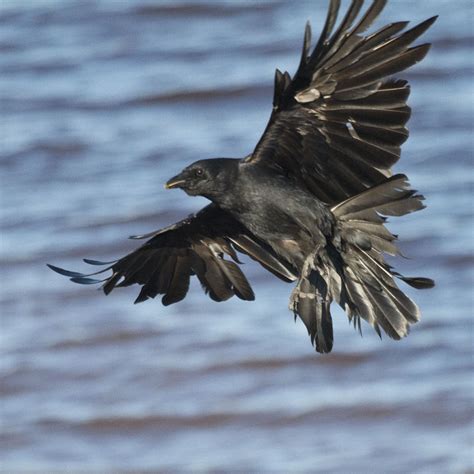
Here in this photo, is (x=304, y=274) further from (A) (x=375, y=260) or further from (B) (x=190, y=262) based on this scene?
(B) (x=190, y=262)

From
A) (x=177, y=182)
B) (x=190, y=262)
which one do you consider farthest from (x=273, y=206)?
(x=190, y=262)

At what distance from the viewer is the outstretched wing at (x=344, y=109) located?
208 inches

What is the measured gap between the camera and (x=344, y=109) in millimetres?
5480

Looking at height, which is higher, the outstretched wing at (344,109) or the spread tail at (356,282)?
the outstretched wing at (344,109)

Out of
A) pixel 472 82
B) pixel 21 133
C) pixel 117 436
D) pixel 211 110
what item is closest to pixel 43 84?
pixel 21 133

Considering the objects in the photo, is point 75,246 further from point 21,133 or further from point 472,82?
point 472,82

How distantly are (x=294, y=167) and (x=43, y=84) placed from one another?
31.6ft

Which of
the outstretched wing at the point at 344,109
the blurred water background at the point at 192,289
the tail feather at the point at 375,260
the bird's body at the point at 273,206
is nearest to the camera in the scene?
the outstretched wing at the point at 344,109

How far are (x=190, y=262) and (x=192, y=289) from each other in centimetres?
493

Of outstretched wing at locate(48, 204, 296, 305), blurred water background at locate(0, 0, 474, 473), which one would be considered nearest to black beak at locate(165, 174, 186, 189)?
outstretched wing at locate(48, 204, 296, 305)

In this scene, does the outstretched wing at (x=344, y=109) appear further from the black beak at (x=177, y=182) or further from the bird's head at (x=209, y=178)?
the black beak at (x=177, y=182)

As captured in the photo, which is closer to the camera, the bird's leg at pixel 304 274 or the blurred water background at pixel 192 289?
the bird's leg at pixel 304 274

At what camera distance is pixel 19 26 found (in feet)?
53.1

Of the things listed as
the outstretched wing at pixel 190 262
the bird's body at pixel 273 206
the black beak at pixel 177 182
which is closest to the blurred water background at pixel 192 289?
the outstretched wing at pixel 190 262
